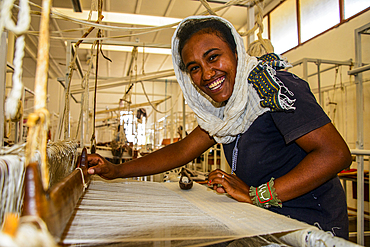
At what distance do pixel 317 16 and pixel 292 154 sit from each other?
447 centimetres

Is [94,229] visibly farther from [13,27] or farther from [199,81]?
[199,81]

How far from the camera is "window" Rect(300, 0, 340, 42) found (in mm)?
4008

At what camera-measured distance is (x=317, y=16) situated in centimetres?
428

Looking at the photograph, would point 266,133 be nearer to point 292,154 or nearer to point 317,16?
point 292,154

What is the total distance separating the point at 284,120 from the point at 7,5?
2.19ft

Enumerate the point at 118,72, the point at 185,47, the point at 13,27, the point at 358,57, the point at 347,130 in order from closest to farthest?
1. the point at 13,27
2. the point at 185,47
3. the point at 358,57
4. the point at 347,130
5. the point at 118,72

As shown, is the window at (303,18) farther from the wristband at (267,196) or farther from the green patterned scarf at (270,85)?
the wristband at (267,196)

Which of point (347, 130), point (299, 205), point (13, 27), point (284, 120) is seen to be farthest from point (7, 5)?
point (347, 130)

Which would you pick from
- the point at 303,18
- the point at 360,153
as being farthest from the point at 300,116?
the point at 303,18

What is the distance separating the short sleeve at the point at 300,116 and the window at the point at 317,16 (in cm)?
422

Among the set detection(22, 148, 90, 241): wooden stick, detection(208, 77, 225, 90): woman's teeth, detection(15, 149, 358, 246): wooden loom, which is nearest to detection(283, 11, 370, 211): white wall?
detection(208, 77, 225, 90): woman's teeth

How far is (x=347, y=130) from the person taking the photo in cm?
391

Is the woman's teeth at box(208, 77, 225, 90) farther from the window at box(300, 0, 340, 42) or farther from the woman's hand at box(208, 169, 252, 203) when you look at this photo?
the window at box(300, 0, 340, 42)

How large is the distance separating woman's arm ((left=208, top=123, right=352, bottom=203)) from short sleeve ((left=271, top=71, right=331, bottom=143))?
2cm
